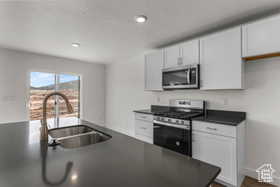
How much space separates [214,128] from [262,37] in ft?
4.36

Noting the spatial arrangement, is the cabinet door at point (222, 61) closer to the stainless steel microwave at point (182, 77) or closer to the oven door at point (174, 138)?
the stainless steel microwave at point (182, 77)

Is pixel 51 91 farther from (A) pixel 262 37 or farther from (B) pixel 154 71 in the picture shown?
(A) pixel 262 37

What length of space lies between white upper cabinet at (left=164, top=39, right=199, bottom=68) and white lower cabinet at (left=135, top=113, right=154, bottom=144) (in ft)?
Answer: 3.76

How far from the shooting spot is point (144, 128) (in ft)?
9.73

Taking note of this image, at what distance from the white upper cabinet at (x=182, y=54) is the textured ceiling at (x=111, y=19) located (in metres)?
0.19

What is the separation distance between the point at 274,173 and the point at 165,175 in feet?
7.61

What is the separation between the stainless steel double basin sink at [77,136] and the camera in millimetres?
1417

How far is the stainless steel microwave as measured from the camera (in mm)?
2422

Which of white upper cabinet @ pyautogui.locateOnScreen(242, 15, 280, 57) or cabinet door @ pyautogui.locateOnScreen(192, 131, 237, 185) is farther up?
white upper cabinet @ pyautogui.locateOnScreen(242, 15, 280, 57)

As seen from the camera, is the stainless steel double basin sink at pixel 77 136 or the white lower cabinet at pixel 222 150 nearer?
the stainless steel double basin sink at pixel 77 136

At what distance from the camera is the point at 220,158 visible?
193 centimetres

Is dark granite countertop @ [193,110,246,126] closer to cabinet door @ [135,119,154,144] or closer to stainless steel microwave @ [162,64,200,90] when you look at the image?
stainless steel microwave @ [162,64,200,90]

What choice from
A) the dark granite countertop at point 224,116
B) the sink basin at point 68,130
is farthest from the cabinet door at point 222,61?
the sink basin at point 68,130

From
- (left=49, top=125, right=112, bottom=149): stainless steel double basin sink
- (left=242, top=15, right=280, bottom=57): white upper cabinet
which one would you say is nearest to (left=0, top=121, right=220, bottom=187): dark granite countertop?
(left=49, top=125, right=112, bottom=149): stainless steel double basin sink
